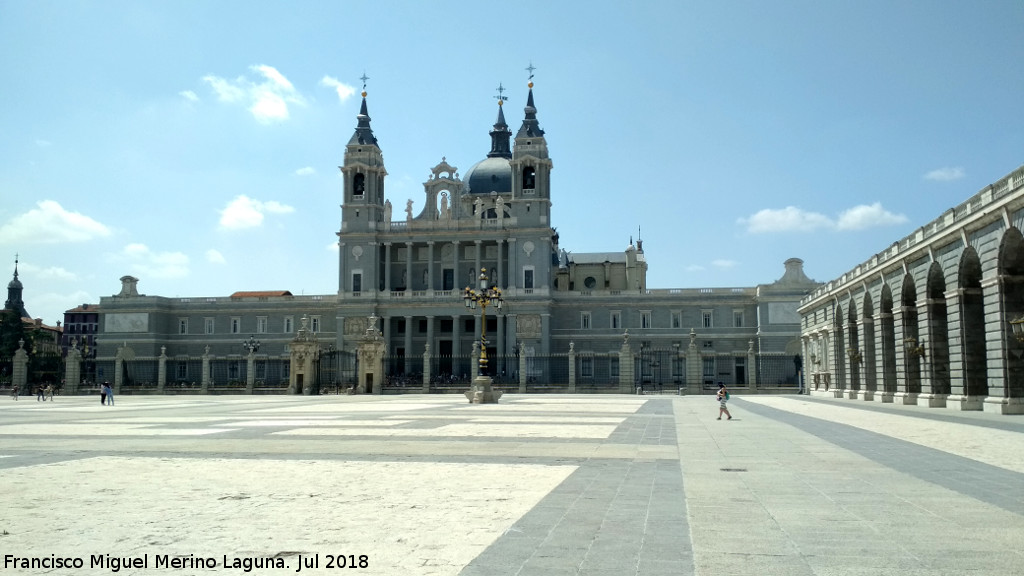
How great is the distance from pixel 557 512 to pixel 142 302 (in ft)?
294

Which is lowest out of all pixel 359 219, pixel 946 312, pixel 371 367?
pixel 371 367

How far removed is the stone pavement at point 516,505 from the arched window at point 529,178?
220ft

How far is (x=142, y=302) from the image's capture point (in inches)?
3533

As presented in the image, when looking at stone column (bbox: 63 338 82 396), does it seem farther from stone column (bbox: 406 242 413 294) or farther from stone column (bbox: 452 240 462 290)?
stone column (bbox: 452 240 462 290)

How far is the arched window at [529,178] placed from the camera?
8494 cm

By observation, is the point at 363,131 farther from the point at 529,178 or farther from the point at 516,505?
the point at 516,505

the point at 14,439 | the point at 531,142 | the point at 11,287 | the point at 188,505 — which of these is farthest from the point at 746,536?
the point at 11,287

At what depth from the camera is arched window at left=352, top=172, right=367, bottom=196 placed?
8806cm

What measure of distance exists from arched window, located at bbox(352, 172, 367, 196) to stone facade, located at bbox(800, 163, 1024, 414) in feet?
170

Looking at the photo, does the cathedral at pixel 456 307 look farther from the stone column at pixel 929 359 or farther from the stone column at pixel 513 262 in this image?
the stone column at pixel 929 359

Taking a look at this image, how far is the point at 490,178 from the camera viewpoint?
327 ft

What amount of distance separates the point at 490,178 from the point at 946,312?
69.7 m

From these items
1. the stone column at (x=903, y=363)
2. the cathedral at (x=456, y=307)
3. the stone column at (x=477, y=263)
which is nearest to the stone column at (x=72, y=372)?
the cathedral at (x=456, y=307)

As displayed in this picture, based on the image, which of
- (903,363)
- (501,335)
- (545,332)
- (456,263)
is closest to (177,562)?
(903,363)
